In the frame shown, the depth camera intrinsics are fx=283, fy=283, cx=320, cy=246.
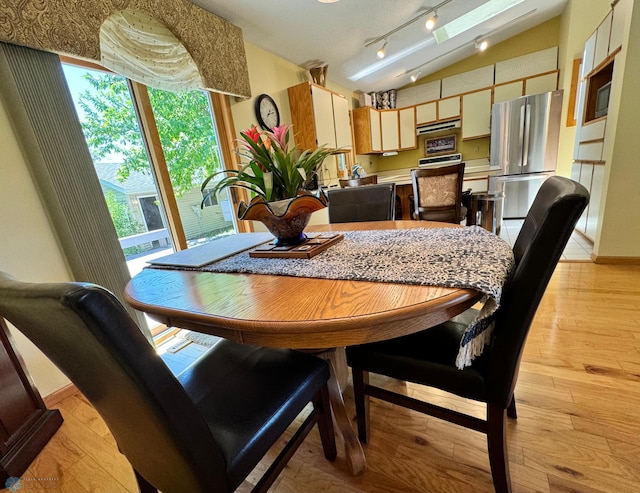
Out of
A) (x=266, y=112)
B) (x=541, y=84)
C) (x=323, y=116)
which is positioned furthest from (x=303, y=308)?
(x=541, y=84)

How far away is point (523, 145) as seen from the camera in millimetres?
4227

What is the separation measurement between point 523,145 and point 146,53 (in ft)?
15.8

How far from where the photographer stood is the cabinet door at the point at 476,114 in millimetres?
4773

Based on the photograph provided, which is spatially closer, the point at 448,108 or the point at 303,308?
the point at 303,308

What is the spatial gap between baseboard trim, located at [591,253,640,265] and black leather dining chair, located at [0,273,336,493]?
2927mm

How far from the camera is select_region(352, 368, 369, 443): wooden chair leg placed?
1.03 metres

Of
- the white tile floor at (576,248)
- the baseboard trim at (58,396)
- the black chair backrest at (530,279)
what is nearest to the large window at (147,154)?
the baseboard trim at (58,396)

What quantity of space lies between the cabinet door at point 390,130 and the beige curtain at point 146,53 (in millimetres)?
4005

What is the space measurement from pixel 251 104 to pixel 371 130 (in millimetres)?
2853

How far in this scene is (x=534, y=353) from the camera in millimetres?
1503

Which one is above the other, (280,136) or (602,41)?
(602,41)

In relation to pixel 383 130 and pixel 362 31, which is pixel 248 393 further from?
pixel 383 130

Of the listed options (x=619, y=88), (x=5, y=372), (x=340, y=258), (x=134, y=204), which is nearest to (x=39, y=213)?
(x=134, y=204)

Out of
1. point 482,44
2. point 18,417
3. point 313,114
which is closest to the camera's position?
point 18,417
